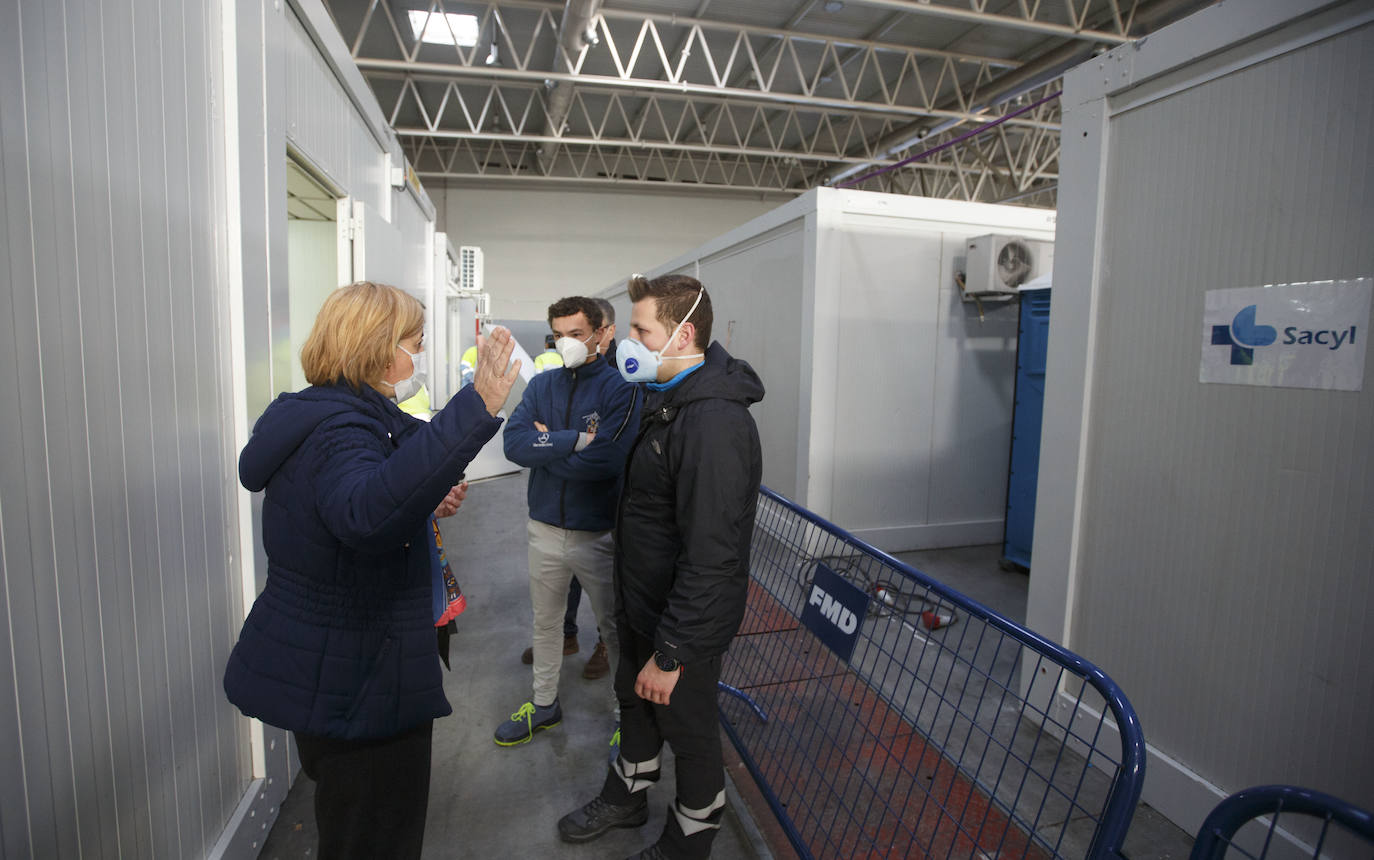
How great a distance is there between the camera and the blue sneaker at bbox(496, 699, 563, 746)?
280 centimetres

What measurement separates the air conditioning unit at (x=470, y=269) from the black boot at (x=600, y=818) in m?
8.56

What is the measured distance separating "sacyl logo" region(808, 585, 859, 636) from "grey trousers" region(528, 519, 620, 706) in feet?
2.96

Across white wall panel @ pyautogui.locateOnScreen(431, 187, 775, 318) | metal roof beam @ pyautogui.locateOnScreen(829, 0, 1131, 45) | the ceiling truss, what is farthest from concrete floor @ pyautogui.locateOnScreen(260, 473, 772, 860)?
white wall panel @ pyautogui.locateOnScreen(431, 187, 775, 318)

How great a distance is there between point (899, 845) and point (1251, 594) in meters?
1.43

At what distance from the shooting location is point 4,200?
112cm

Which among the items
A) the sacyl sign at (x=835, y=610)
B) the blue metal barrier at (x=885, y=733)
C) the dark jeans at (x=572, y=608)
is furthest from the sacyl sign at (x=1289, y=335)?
the dark jeans at (x=572, y=608)

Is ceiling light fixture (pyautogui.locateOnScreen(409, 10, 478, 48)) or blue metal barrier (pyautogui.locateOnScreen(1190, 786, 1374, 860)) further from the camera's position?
ceiling light fixture (pyautogui.locateOnScreen(409, 10, 478, 48))

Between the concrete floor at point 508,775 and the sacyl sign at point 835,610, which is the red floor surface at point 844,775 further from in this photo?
A: the concrete floor at point 508,775

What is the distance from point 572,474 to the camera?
2.56 m

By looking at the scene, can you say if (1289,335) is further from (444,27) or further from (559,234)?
(559,234)

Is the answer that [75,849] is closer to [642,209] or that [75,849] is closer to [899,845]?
[899,845]

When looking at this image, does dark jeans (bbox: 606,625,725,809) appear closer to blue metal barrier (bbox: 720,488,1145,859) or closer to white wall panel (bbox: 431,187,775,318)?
blue metal barrier (bbox: 720,488,1145,859)

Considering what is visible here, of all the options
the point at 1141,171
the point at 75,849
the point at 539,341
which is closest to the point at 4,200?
the point at 75,849

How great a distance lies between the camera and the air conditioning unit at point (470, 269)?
9617mm
